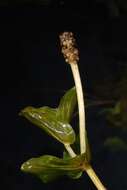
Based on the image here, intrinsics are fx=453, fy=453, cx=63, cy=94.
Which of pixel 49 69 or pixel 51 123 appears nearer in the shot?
pixel 51 123

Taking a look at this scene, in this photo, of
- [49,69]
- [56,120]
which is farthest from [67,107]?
[49,69]

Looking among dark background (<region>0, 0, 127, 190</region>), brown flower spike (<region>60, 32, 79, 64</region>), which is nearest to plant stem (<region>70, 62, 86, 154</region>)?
brown flower spike (<region>60, 32, 79, 64</region>)

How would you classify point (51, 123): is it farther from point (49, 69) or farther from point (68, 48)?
point (49, 69)

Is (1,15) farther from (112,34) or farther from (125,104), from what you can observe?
(125,104)

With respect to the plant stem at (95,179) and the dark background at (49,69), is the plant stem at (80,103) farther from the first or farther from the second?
the dark background at (49,69)

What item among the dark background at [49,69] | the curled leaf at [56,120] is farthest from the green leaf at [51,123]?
the dark background at [49,69]

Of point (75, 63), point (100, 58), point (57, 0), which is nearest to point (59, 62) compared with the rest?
point (100, 58)
